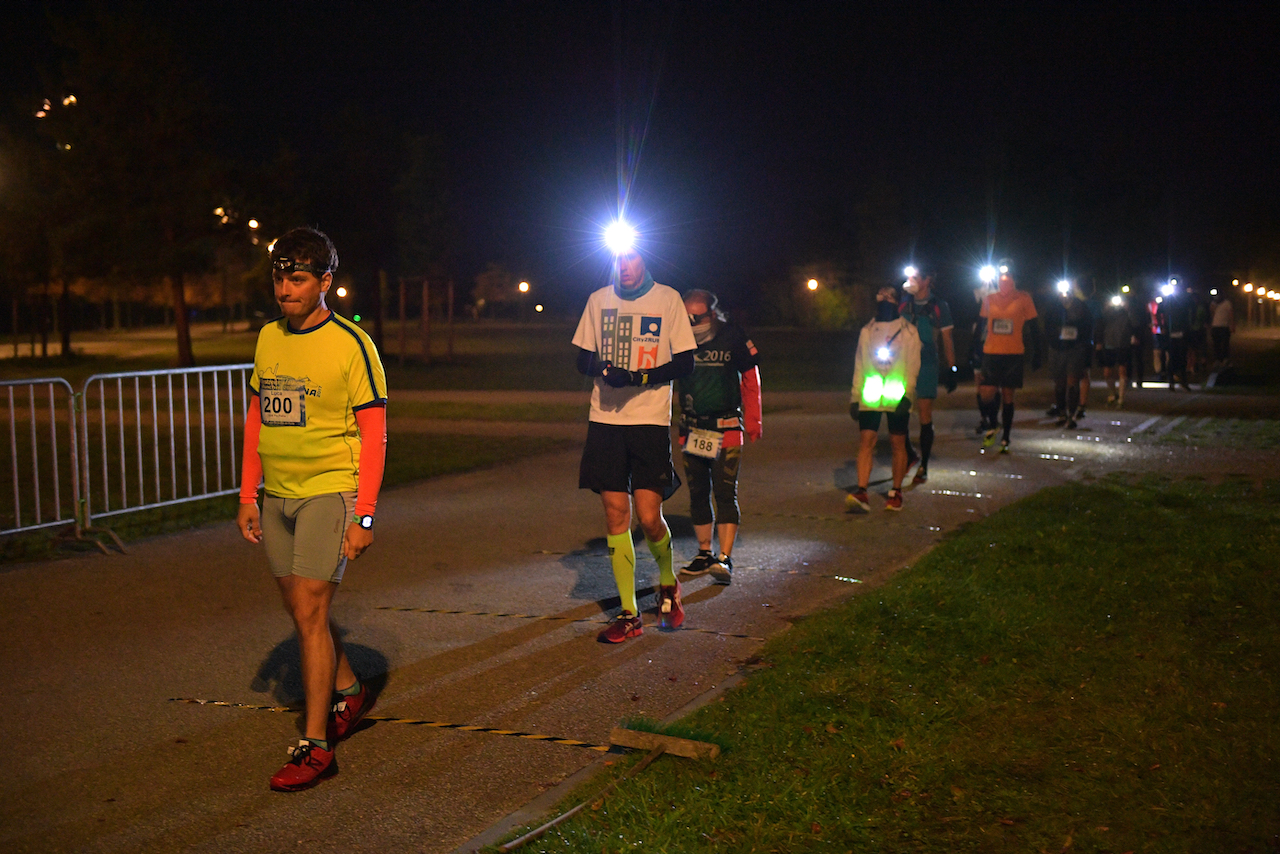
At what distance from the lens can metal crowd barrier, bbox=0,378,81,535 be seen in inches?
342

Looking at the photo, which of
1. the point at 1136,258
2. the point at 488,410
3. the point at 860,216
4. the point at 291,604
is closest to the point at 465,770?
the point at 291,604

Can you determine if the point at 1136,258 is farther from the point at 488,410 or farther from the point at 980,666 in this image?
the point at 980,666

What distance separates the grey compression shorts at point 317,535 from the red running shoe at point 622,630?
1.98m

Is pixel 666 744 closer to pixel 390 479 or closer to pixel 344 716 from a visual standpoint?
pixel 344 716

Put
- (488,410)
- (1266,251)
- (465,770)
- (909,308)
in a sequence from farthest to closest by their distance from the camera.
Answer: (1266,251) → (488,410) → (909,308) → (465,770)

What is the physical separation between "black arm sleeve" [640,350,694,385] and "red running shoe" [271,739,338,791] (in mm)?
→ 2473

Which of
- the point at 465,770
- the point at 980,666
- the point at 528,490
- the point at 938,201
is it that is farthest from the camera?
the point at 938,201

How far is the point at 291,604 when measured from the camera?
447 centimetres

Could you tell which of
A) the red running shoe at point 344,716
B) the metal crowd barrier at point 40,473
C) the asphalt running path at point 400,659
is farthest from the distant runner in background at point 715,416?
the metal crowd barrier at point 40,473

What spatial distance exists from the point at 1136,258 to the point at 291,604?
2747 inches

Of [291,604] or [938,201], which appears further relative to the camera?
[938,201]

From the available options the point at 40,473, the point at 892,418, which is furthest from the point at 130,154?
the point at 892,418

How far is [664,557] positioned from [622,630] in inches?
18.6

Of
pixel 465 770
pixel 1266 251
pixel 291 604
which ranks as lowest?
pixel 465 770
